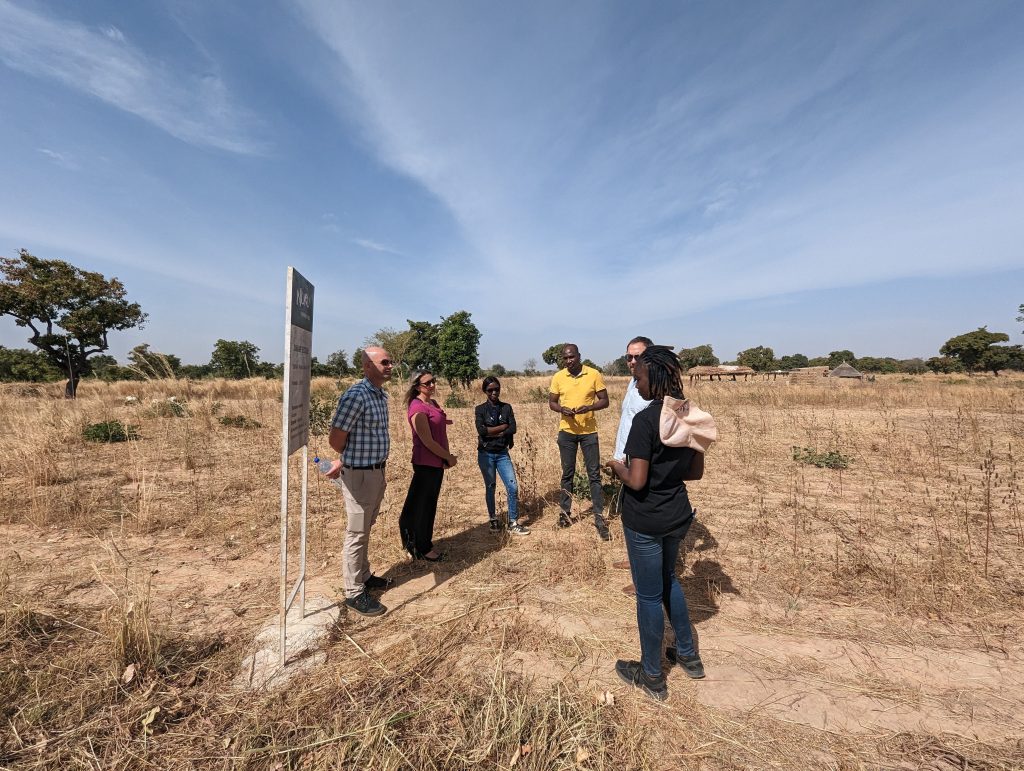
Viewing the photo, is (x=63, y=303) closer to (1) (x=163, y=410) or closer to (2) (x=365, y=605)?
(1) (x=163, y=410)

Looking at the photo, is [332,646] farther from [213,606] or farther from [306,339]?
[306,339]

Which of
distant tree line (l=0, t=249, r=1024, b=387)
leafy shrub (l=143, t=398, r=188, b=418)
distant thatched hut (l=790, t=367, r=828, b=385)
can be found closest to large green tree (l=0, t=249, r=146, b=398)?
distant tree line (l=0, t=249, r=1024, b=387)

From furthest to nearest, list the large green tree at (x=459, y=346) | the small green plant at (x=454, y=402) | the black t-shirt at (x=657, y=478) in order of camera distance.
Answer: the large green tree at (x=459, y=346)
the small green plant at (x=454, y=402)
the black t-shirt at (x=657, y=478)

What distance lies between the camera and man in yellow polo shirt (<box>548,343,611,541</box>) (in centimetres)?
484

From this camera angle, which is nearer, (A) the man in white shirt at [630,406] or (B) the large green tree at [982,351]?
(A) the man in white shirt at [630,406]

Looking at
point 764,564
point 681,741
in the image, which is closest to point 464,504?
point 764,564

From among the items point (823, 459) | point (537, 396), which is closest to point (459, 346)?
point (537, 396)

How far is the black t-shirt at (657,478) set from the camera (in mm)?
2316

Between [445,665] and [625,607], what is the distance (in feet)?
5.18

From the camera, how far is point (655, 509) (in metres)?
2.35

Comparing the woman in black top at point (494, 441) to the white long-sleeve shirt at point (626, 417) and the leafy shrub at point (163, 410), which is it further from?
the leafy shrub at point (163, 410)

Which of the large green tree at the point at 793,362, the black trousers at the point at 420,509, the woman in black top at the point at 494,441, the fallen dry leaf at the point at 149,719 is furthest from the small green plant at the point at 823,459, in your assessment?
the large green tree at the point at 793,362

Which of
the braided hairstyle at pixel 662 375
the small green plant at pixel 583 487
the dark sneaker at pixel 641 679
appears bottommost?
the dark sneaker at pixel 641 679

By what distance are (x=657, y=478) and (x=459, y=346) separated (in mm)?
33123
